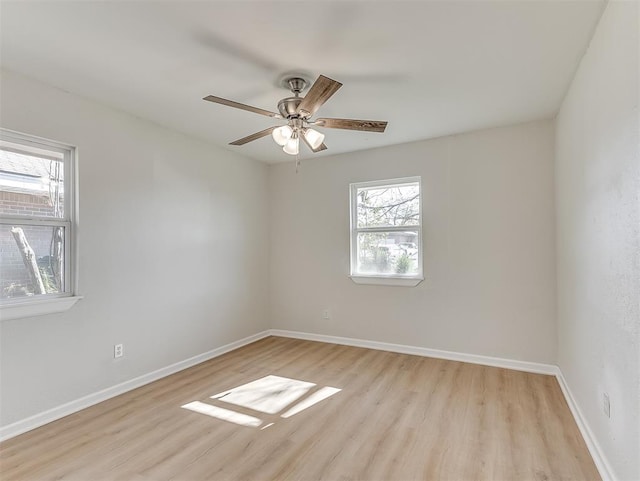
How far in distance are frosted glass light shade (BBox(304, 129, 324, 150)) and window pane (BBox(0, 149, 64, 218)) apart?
2.01m

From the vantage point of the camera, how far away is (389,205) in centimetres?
413

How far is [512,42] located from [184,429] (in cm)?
335

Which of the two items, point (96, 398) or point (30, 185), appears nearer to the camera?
point (30, 185)

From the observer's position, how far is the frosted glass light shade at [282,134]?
244cm

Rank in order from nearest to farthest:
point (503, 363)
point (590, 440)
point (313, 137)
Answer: point (590, 440) < point (313, 137) < point (503, 363)

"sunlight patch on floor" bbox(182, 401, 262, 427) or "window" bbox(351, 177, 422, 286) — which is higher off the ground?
"window" bbox(351, 177, 422, 286)

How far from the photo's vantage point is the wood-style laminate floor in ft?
6.21

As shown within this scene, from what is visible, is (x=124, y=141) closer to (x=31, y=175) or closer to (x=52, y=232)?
(x=31, y=175)

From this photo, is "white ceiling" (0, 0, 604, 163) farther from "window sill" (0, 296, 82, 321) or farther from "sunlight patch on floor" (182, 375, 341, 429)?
"sunlight patch on floor" (182, 375, 341, 429)

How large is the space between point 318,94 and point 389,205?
229cm

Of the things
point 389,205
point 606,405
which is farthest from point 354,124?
point 606,405

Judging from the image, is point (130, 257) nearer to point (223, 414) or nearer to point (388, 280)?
point (223, 414)

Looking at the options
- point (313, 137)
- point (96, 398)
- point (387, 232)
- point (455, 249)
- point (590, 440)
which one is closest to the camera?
point (590, 440)

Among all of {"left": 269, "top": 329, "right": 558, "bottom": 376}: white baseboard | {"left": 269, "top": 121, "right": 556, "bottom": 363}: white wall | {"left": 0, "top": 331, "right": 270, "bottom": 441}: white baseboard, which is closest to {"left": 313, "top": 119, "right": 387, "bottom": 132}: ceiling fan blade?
{"left": 269, "top": 121, "right": 556, "bottom": 363}: white wall
